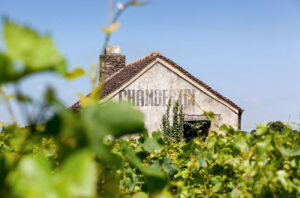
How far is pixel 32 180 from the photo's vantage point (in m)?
0.34

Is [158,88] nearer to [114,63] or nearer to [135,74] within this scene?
[135,74]

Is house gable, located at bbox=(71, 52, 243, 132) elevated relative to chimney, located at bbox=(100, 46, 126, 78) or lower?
lower

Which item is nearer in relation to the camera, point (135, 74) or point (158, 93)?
point (135, 74)

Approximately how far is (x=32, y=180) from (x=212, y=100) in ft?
49.8

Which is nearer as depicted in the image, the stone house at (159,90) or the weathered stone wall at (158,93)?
the stone house at (159,90)

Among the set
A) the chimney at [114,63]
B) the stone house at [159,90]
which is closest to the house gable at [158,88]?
the stone house at [159,90]

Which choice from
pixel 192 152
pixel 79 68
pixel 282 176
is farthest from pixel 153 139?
pixel 79 68

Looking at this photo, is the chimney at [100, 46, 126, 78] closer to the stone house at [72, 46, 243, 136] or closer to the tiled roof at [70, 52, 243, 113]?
the tiled roof at [70, 52, 243, 113]

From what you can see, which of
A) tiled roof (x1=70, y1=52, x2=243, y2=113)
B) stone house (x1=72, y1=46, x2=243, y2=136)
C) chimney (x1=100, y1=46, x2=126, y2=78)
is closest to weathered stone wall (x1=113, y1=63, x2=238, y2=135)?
stone house (x1=72, y1=46, x2=243, y2=136)

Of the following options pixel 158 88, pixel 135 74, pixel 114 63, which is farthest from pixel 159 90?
pixel 114 63

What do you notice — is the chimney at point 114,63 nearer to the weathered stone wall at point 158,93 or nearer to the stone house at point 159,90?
the stone house at point 159,90

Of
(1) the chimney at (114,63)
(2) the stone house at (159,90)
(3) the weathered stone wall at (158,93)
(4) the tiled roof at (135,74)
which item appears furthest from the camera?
(1) the chimney at (114,63)

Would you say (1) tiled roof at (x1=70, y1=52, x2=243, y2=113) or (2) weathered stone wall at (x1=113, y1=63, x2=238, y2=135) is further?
(2) weathered stone wall at (x1=113, y1=63, x2=238, y2=135)

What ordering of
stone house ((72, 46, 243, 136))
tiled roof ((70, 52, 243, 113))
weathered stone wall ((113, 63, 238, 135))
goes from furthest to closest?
1. weathered stone wall ((113, 63, 238, 135))
2. stone house ((72, 46, 243, 136))
3. tiled roof ((70, 52, 243, 113))
